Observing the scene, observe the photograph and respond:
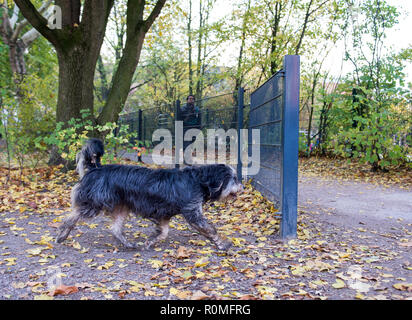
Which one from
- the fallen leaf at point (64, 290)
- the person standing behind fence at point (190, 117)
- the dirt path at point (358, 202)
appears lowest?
the fallen leaf at point (64, 290)

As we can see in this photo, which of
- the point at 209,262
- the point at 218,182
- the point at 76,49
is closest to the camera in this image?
the point at 209,262

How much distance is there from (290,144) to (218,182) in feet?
3.57

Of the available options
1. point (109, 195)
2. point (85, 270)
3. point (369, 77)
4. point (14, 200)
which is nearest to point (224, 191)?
point (109, 195)

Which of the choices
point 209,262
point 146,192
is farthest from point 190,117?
point 209,262

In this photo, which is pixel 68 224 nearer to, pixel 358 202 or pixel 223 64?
pixel 358 202

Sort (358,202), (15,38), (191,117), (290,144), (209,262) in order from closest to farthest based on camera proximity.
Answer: (209,262)
(290,144)
(358,202)
(191,117)
(15,38)

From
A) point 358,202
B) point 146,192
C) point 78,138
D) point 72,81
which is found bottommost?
point 358,202

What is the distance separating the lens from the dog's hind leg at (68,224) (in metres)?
4.12

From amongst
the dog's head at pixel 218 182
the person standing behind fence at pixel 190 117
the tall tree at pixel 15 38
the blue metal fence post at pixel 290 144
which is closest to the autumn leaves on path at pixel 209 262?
→ the blue metal fence post at pixel 290 144

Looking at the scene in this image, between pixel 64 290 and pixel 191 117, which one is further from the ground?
pixel 191 117

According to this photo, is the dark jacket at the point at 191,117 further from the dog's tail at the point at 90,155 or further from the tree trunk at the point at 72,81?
the dog's tail at the point at 90,155

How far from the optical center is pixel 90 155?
13.6 ft
